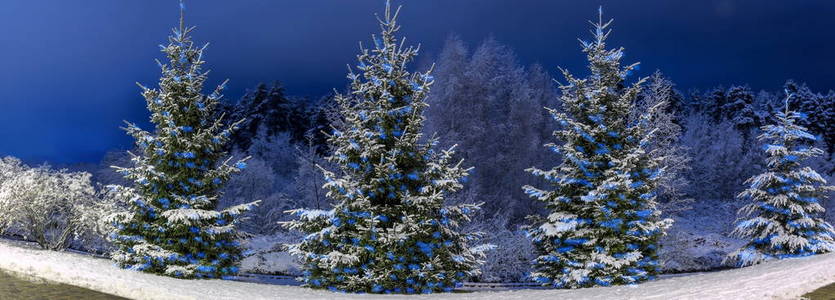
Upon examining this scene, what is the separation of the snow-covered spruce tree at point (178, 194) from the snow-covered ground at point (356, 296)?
1.70 metres

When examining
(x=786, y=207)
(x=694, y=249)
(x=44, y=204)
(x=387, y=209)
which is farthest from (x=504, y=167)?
(x=44, y=204)

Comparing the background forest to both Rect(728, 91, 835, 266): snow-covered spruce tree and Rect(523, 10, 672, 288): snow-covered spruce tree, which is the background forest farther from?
Rect(523, 10, 672, 288): snow-covered spruce tree

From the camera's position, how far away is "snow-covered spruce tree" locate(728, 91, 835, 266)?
18.4m

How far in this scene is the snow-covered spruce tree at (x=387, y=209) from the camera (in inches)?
594

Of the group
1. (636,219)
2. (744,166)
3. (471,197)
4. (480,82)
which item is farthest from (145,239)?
(744,166)

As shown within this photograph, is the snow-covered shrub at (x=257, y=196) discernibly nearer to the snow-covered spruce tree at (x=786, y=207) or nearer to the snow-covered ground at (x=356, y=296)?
the snow-covered ground at (x=356, y=296)

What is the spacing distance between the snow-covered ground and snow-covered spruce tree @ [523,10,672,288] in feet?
9.98

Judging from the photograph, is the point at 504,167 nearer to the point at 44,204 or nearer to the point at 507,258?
the point at 507,258

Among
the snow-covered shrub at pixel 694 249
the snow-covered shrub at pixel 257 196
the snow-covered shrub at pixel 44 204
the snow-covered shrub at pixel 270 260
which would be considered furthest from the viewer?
the snow-covered shrub at pixel 257 196

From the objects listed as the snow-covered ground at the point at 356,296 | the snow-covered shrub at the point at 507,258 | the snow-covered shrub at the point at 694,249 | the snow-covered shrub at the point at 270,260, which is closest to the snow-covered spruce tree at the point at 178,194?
the snow-covered ground at the point at 356,296

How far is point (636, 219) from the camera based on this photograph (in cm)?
1641

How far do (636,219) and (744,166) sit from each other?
37.1 m

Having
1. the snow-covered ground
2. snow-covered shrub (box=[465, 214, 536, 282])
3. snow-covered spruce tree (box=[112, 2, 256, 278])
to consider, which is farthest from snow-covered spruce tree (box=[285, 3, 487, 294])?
snow-covered shrub (box=[465, 214, 536, 282])

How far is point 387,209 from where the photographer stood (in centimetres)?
1562
